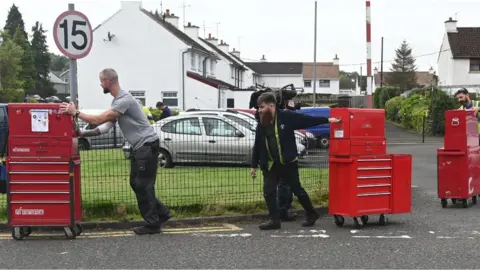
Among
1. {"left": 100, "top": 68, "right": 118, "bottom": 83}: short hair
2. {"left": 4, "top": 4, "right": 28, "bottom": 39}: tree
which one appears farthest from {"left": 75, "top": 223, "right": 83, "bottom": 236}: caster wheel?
{"left": 4, "top": 4, "right": 28, "bottom": 39}: tree

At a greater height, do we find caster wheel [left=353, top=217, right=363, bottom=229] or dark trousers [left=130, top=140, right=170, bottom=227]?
dark trousers [left=130, top=140, right=170, bottom=227]

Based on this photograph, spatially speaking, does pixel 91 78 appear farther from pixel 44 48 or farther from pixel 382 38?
pixel 44 48

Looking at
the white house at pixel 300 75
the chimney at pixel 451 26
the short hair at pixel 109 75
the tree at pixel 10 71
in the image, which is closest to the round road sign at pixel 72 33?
the short hair at pixel 109 75

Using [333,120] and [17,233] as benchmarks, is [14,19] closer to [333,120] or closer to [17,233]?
[17,233]

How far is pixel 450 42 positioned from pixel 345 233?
42567 millimetres

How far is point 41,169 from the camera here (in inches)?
250

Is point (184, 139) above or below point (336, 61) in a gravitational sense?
below

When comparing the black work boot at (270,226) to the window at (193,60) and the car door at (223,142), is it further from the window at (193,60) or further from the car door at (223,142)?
the window at (193,60)

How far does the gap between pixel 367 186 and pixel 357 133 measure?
72cm

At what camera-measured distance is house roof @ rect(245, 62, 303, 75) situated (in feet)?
250

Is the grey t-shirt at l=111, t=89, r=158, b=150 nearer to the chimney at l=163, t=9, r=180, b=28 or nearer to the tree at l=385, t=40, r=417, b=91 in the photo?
the chimney at l=163, t=9, r=180, b=28

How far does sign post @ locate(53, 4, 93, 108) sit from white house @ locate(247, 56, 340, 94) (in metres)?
66.3

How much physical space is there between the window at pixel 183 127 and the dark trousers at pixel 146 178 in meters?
5.08

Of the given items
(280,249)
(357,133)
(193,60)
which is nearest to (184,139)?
(357,133)
